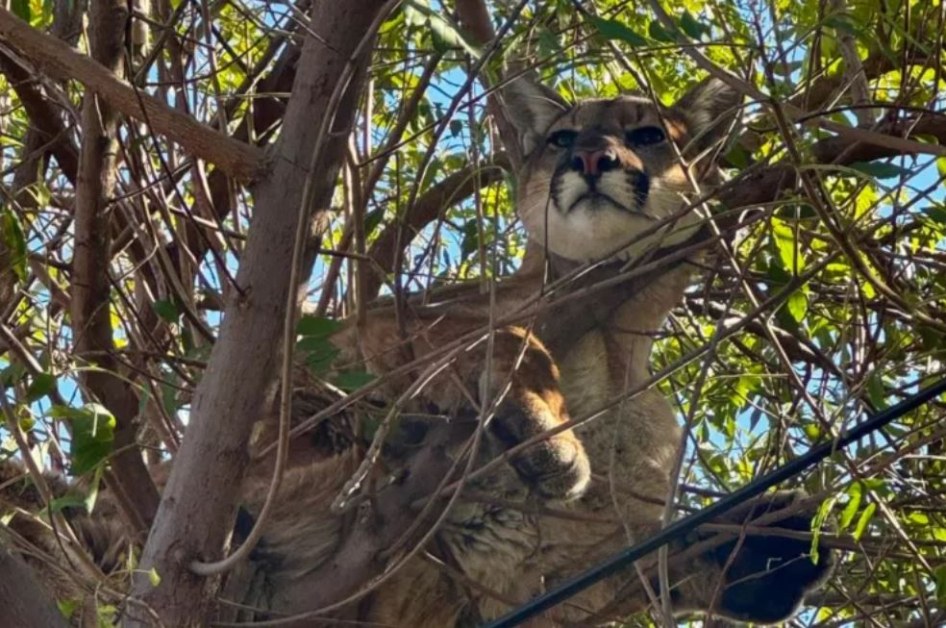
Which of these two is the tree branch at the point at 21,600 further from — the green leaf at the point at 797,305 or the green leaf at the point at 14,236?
the green leaf at the point at 797,305

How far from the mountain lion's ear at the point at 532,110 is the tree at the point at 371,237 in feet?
0.32

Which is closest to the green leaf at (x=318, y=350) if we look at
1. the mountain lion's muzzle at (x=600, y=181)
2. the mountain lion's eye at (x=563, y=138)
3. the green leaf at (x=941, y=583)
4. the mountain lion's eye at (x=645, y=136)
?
the green leaf at (x=941, y=583)

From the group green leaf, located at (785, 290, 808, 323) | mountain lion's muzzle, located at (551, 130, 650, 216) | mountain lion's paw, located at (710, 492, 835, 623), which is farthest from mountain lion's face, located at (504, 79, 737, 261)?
mountain lion's paw, located at (710, 492, 835, 623)

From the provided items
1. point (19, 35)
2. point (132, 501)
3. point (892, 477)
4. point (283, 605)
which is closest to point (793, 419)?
point (892, 477)

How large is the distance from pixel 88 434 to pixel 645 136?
10.2ft

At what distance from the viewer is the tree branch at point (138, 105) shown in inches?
125

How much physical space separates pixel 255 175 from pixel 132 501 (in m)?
1.15

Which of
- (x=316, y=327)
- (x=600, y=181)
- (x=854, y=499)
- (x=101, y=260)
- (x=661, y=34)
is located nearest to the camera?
(x=854, y=499)

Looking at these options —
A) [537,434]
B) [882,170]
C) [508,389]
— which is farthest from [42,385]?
[882,170]

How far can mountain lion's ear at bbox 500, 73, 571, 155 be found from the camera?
5.62 metres

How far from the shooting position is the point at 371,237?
5.80 meters

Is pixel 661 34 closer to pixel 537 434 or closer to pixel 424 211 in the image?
pixel 537 434

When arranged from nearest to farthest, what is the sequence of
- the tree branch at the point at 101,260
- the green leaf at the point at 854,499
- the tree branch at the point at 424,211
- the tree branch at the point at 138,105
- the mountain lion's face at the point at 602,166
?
1. the green leaf at the point at 854,499
2. the tree branch at the point at 138,105
3. the tree branch at the point at 101,260
4. the mountain lion's face at the point at 602,166
5. the tree branch at the point at 424,211

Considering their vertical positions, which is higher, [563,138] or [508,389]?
[563,138]
